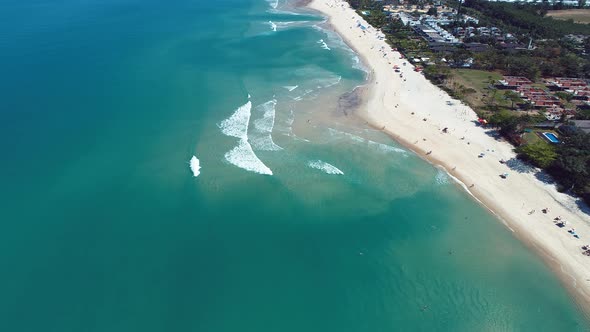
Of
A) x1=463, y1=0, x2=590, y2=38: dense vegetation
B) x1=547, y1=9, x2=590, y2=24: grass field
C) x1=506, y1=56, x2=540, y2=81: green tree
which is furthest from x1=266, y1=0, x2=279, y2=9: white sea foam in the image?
x1=547, y1=9, x2=590, y2=24: grass field

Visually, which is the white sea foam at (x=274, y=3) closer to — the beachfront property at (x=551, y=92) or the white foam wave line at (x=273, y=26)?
the white foam wave line at (x=273, y=26)

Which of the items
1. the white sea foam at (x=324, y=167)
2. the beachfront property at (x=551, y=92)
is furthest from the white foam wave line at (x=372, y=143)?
the beachfront property at (x=551, y=92)

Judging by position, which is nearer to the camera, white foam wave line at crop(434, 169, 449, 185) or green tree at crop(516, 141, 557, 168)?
white foam wave line at crop(434, 169, 449, 185)

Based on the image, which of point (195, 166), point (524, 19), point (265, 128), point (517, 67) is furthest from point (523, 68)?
point (195, 166)

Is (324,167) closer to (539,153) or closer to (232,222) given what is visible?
(232,222)

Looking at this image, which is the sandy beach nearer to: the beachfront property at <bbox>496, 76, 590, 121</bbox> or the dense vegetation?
the beachfront property at <bbox>496, 76, 590, 121</bbox>
